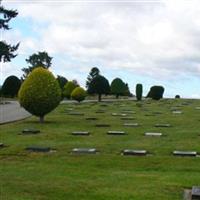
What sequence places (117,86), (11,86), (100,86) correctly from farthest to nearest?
(117,86) < (11,86) < (100,86)

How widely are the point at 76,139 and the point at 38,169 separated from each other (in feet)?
16.4

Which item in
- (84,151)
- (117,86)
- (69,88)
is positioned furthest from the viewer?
(117,86)

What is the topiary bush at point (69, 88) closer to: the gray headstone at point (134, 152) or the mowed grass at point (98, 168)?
the mowed grass at point (98, 168)

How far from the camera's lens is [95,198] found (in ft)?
24.3

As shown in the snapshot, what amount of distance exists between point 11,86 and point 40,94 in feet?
99.8

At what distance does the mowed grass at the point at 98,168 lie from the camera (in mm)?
7793

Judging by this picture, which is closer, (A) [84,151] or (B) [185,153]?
(B) [185,153]

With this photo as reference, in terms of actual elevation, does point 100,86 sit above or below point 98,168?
above

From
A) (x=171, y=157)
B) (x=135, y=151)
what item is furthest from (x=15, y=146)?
(x=171, y=157)

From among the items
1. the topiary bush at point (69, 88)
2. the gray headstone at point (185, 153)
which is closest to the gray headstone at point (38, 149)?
the gray headstone at point (185, 153)

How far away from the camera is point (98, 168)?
10.2 meters

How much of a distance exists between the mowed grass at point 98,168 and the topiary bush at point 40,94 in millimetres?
4307

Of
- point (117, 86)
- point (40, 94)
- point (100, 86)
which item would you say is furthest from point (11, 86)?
point (40, 94)

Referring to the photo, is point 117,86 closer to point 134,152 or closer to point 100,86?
point 100,86
